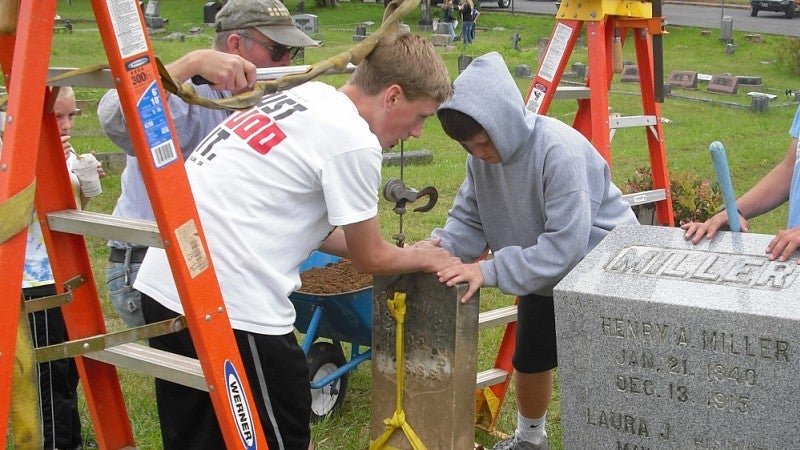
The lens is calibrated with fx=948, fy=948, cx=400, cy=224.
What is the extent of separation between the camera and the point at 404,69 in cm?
250

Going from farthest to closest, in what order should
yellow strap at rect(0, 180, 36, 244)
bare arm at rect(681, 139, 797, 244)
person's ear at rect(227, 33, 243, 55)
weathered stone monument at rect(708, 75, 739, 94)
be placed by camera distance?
weathered stone monument at rect(708, 75, 739, 94)
person's ear at rect(227, 33, 243, 55)
bare arm at rect(681, 139, 797, 244)
yellow strap at rect(0, 180, 36, 244)

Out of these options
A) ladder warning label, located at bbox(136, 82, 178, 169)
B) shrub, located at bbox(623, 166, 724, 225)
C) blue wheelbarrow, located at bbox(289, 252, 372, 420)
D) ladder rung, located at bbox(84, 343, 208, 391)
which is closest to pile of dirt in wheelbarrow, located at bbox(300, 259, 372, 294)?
blue wheelbarrow, located at bbox(289, 252, 372, 420)

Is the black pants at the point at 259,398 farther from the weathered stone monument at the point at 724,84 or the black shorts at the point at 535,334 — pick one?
the weathered stone monument at the point at 724,84

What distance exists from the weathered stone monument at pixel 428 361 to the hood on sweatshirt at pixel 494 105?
47 cm

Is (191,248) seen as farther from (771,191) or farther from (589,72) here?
(589,72)

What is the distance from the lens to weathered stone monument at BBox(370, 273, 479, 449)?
9.64 feet

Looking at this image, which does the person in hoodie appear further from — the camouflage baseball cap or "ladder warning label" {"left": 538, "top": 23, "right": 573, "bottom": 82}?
"ladder warning label" {"left": 538, "top": 23, "right": 573, "bottom": 82}

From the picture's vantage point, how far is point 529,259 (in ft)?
9.38

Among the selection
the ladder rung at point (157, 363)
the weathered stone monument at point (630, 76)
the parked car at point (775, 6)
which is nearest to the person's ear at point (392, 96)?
the ladder rung at point (157, 363)

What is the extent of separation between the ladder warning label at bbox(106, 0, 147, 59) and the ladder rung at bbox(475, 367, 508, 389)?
2.25m

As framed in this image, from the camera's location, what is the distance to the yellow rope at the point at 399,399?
2992 mm

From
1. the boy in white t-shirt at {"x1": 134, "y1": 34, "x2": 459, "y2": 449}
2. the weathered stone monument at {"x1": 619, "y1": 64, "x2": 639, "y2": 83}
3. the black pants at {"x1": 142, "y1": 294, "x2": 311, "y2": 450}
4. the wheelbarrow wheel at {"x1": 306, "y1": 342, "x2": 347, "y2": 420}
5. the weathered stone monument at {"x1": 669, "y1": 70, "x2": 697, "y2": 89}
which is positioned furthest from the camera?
the weathered stone monument at {"x1": 619, "y1": 64, "x2": 639, "y2": 83}

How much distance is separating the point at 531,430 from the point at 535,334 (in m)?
0.50

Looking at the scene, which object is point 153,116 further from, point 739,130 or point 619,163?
point 739,130
